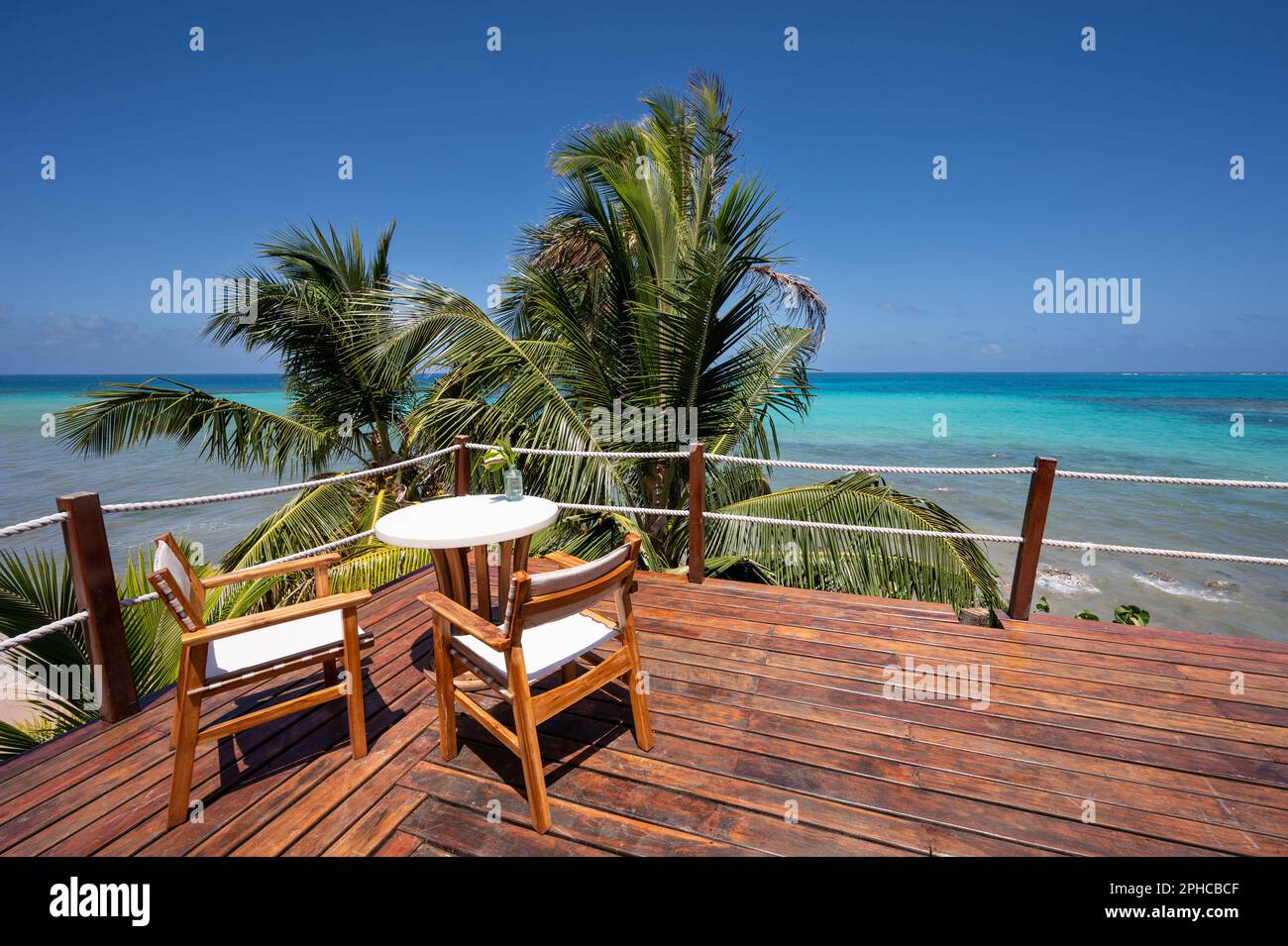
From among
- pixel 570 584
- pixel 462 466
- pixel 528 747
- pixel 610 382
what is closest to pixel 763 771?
pixel 528 747

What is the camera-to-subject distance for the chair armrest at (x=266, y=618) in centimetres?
172

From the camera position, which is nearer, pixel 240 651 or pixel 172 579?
pixel 172 579

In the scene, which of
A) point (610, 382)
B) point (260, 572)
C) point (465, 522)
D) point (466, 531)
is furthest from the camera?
point (610, 382)

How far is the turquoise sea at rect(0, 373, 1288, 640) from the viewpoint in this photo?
28.9 feet

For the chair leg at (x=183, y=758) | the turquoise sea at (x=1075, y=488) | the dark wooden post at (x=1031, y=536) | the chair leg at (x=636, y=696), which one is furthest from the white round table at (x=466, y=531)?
the turquoise sea at (x=1075, y=488)

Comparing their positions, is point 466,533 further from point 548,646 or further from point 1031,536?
point 1031,536

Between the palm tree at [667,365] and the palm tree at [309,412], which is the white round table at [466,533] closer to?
the palm tree at [667,365]

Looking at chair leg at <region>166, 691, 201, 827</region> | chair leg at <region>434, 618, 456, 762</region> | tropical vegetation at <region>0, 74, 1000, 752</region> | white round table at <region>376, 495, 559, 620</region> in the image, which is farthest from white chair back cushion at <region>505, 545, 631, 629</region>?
tropical vegetation at <region>0, 74, 1000, 752</region>

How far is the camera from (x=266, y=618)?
183 cm

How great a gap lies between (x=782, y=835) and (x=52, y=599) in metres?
3.75

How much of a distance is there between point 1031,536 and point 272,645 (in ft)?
12.8

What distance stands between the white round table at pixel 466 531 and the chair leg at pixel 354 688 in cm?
36

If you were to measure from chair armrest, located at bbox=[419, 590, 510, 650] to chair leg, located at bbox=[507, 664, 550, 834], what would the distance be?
0.06 metres
